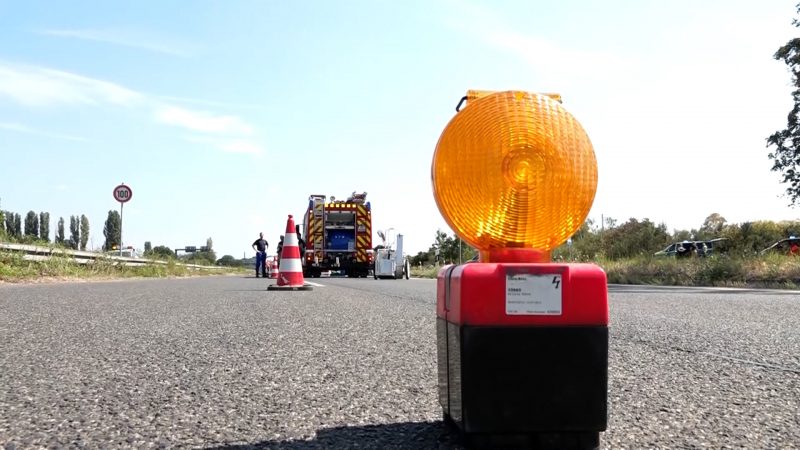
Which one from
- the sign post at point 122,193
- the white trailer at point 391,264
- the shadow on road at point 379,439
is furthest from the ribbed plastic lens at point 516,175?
the white trailer at point 391,264

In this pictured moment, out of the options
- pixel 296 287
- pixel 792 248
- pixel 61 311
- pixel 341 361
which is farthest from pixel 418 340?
pixel 792 248

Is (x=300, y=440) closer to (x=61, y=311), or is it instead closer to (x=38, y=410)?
(x=38, y=410)

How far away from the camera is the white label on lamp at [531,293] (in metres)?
1.80

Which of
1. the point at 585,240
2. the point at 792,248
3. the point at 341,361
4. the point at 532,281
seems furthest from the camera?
the point at 585,240

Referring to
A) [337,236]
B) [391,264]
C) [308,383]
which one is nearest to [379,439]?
[308,383]

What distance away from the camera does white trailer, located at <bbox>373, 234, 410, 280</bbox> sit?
27016 millimetres

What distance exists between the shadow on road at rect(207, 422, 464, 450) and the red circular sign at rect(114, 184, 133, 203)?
64.4ft

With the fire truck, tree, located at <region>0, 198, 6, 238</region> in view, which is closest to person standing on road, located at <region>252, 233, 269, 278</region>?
the fire truck

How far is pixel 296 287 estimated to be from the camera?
11.9 m

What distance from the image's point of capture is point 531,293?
1.81 m

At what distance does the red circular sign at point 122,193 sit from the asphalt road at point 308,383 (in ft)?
49.2

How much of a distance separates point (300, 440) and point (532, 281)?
33.8 inches

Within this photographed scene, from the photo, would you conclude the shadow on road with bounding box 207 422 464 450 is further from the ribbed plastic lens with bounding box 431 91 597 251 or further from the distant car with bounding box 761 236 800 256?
the distant car with bounding box 761 236 800 256

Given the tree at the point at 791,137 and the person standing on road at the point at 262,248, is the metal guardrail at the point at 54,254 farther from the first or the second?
the tree at the point at 791,137
